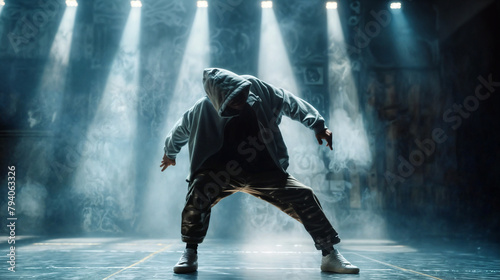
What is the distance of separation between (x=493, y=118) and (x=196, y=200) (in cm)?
643

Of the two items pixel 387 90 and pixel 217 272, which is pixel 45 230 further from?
pixel 387 90

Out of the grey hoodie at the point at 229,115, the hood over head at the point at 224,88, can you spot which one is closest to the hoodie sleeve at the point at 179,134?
the grey hoodie at the point at 229,115

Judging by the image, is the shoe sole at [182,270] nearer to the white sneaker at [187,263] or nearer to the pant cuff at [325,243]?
the white sneaker at [187,263]

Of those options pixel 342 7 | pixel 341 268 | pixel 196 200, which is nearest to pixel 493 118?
pixel 342 7

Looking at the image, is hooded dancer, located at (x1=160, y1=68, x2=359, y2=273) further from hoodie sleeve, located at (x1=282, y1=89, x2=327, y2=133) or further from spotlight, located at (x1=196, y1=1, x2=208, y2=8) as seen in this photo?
spotlight, located at (x1=196, y1=1, x2=208, y2=8)

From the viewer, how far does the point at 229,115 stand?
2.34 meters

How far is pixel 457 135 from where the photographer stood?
754cm

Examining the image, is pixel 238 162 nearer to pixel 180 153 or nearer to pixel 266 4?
pixel 180 153

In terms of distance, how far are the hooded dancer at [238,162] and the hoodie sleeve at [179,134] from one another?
0.07 metres

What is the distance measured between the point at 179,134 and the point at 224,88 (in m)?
0.57

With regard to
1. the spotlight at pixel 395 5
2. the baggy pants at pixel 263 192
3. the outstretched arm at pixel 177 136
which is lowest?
the baggy pants at pixel 263 192

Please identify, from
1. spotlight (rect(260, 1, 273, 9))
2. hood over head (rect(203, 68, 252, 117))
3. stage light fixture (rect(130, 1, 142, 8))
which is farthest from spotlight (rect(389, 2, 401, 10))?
hood over head (rect(203, 68, 252, 117))

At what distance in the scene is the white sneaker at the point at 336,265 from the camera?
2.15m

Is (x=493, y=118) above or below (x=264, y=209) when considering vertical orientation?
above
